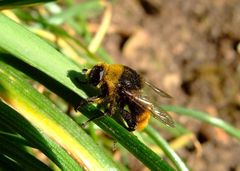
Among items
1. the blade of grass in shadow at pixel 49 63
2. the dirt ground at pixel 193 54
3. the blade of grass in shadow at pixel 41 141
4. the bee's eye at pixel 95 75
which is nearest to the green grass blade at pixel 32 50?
the blade of grass in shadow at pixel 49 63

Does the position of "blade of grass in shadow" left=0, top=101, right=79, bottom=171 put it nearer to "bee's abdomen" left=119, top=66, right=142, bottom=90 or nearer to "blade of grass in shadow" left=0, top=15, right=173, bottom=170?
"blade of grass in shadow" left=0, top=15, right=173, bottom=170

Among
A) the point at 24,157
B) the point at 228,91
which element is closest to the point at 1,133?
the point at 24,157

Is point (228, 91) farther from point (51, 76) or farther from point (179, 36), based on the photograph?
point (51, 76)

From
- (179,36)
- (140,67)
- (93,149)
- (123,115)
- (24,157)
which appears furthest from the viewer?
(179,36)

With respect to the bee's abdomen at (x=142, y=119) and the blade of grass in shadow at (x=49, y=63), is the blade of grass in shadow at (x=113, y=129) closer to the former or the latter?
the blade of grass in shadow at (x=49, y=63)

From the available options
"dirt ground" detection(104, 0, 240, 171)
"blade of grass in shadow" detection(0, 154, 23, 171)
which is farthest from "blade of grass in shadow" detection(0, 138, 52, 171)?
"dirt ground" detection(104, 0, 240, 171)

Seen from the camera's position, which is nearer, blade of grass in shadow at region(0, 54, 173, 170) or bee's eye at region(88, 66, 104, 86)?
blade of grass in shadow at region(0, 54, 173, 170)

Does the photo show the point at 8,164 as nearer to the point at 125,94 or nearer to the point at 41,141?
the point at 41,141
